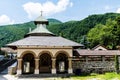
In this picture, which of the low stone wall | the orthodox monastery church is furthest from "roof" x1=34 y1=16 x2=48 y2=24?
A: the low stone wall

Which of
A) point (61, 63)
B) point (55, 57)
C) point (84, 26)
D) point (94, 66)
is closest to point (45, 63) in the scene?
point (61, 63)

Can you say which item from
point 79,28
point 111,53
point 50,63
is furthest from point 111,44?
point 79,28

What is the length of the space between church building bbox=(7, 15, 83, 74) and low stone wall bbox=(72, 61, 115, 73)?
1540 millimetres

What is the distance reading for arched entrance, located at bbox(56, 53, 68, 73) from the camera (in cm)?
3164

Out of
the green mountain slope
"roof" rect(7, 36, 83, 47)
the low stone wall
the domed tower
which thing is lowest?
the low stone wall

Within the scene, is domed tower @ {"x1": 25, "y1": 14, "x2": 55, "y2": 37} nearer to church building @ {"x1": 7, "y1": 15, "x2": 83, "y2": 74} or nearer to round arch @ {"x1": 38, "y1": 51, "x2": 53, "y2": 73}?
church building @ {"x1": 7, "y1": 15, "x2": 83, "y2": 74}

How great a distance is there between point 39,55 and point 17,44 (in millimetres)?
3116

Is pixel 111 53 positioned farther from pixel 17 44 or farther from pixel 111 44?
pixel 111 44

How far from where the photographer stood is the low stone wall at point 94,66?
32.5m

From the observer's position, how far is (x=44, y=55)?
33125 mm

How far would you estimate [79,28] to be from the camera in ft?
399

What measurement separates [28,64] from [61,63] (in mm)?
4359

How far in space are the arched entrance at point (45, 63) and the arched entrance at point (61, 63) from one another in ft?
4.07

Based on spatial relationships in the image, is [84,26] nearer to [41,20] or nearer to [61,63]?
[41,20]
